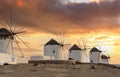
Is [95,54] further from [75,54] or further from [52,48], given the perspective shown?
[52,48]

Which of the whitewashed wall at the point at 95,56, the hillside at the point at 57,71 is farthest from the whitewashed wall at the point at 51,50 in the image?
the hillside at the point at 57,71

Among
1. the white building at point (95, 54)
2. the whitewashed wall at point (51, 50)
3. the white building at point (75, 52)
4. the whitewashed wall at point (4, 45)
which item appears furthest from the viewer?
the white building at point (95, 54)

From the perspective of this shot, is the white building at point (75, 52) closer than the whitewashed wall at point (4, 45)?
No

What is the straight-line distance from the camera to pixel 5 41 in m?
82.1

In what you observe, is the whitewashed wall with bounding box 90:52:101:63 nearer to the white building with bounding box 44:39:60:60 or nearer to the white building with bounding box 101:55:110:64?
the white building with bounding box 101:55:110:64

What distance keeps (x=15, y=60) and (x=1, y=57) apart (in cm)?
543

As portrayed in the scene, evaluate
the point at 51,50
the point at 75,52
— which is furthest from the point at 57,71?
the point at 75,52

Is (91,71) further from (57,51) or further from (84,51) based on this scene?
(84,51)

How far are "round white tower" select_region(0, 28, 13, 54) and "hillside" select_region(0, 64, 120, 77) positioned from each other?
45272 mm

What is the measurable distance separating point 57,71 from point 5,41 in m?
51.7

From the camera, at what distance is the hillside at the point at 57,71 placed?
31030 millimetres

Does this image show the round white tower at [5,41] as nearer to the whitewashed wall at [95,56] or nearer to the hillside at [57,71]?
the hillside at [57,71]

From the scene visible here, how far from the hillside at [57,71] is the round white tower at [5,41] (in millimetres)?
45272

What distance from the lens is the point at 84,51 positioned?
131500mm
